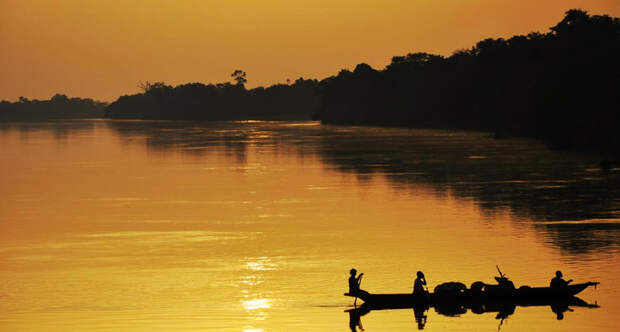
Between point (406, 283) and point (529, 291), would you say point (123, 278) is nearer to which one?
point (406, 283)

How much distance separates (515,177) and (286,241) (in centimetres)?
3723

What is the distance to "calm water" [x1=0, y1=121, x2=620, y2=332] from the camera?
32781mm

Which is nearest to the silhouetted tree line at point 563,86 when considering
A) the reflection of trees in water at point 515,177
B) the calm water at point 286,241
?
the reflection of trees in water at point 515,177

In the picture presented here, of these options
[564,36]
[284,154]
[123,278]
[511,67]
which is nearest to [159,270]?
[123,278]

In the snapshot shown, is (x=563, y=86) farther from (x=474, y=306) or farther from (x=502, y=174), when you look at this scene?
(x=474, y=306)

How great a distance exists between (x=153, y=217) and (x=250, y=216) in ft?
17.4

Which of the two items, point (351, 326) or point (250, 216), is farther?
point (250, 216)

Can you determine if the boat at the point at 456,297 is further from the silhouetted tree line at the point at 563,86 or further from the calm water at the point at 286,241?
the silhouetted tree line at the point at 563,86

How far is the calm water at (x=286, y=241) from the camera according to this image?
32.8 meters

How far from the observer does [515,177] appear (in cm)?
8156

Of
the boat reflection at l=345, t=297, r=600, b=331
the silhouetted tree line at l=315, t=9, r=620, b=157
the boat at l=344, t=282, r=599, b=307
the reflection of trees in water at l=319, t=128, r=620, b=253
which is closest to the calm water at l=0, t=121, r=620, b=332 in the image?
the reflection of trees in water at l=319, t=128, r=620, b=253

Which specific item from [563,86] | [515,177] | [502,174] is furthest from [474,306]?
[563,86]

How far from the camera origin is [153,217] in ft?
190

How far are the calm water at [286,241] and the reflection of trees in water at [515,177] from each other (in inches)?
8.4
